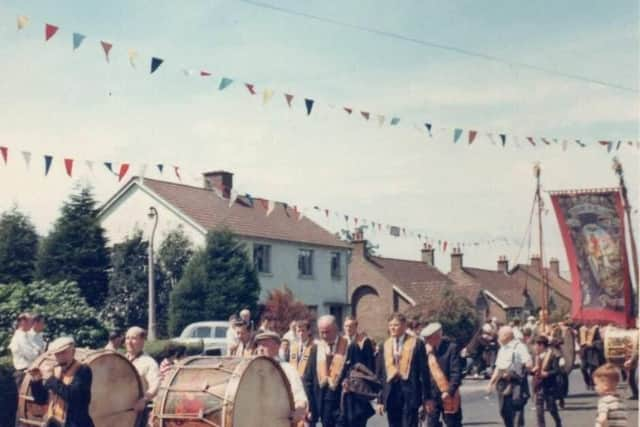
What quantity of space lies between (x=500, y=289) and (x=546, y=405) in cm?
5802

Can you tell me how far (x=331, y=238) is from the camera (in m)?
50.1

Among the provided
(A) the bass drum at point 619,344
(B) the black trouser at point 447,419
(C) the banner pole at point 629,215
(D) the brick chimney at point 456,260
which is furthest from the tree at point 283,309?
(D) the brick chimney at point 456,260

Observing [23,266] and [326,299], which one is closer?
[23,266]

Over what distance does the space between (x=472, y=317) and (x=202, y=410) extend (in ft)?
96.6

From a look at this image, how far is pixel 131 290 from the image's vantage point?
3884cm

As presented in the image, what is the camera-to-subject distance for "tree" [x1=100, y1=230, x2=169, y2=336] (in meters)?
38.8

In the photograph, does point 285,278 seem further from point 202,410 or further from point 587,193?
point 202,410

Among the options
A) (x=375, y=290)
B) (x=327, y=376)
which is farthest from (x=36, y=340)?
(x=375, y=290)

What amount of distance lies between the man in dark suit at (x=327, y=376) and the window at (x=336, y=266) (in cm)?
3723

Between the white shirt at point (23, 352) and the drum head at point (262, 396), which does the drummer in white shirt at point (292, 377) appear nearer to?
the drum head at point (262, 396)

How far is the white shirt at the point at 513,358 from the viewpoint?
557 inches

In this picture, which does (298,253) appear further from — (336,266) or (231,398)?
(231,398)

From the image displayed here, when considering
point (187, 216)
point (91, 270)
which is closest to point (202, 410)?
point (91, 270)

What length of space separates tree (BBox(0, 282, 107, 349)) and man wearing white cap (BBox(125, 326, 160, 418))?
10.5 meters
